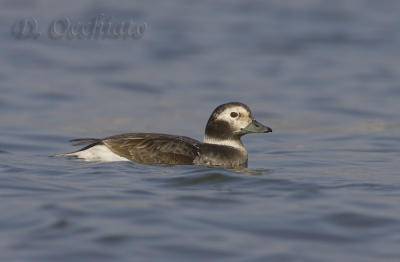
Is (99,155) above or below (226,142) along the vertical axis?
below

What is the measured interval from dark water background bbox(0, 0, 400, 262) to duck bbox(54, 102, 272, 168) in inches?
6.9

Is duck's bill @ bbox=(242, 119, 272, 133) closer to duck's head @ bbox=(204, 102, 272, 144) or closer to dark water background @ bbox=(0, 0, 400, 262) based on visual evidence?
duck's head @ bbox=(204, 102, 272, 144)

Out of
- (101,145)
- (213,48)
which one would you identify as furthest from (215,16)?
(101,145)

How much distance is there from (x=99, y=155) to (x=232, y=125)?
1.47 meters

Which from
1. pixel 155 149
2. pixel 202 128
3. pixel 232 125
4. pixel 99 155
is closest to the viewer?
pixel 155 149

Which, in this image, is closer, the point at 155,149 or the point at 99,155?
the point at 155,149

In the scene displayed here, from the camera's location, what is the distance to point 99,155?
390 inches

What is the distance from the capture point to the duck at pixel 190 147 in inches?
384

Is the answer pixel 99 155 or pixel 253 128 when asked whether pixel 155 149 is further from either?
pixel 253 128

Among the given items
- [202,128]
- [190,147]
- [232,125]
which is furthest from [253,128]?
[202,128]

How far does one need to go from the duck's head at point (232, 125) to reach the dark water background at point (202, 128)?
20.3 inches

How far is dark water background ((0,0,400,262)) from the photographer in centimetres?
696

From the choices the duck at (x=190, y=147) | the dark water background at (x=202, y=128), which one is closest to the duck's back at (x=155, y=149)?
the duck at (x=190, y=147)

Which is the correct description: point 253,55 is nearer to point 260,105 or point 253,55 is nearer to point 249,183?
point 260,105
